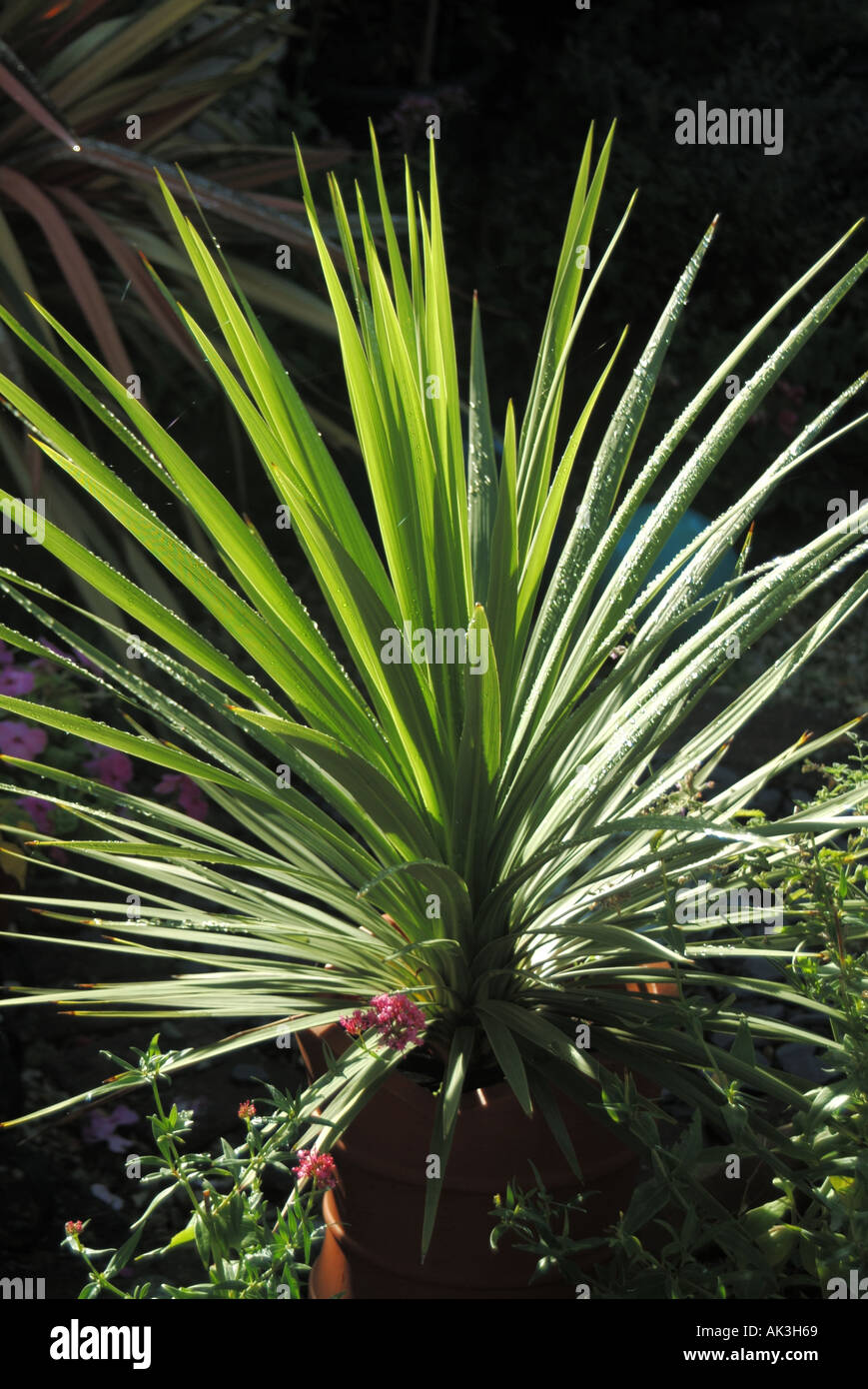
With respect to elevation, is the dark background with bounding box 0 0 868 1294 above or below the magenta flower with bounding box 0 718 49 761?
above

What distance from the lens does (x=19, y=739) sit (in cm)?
206

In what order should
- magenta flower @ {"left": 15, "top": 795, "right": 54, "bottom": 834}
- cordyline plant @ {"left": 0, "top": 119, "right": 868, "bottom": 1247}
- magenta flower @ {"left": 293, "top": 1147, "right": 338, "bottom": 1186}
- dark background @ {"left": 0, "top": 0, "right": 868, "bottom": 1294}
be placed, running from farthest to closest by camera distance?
dark background @ {"left": 0, "top": 0, "right": 868, "bottom": 1294}
magenta flower @ {"left": 15, "top": 795, "right": 54, "bottom": 834}
cordyline plant @ {"left": 0, "top": 119, "right": 868, "bottom": 1247}
magenta flower @ {"left": 293, "top": 1147, "right": 338, "bottom": 1186}

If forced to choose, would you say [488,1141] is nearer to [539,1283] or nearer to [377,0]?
[539,1283]

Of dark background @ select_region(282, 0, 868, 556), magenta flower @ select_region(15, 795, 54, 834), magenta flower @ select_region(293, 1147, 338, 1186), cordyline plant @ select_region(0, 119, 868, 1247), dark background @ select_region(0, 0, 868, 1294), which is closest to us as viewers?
magenta flower @ select_region(293, 1147, 338, 1186)

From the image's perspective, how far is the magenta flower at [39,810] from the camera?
6.67 feet

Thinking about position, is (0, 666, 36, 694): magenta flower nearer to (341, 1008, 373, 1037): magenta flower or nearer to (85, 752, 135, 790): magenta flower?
(85, 752, 135, 790): magenta flower

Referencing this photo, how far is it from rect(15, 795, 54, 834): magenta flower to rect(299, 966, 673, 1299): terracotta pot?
36.6 inches

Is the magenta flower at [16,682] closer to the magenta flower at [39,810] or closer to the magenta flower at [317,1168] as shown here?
the magenta flower at [39,810]

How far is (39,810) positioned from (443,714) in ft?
3.55

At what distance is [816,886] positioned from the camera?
109cm

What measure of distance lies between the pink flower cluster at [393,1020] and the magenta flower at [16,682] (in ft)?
3.79

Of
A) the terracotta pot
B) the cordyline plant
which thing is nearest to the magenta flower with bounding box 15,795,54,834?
the cordyline plant

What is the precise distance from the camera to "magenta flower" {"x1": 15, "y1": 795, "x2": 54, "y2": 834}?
2.03m

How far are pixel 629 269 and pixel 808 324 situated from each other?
10.7 feet
